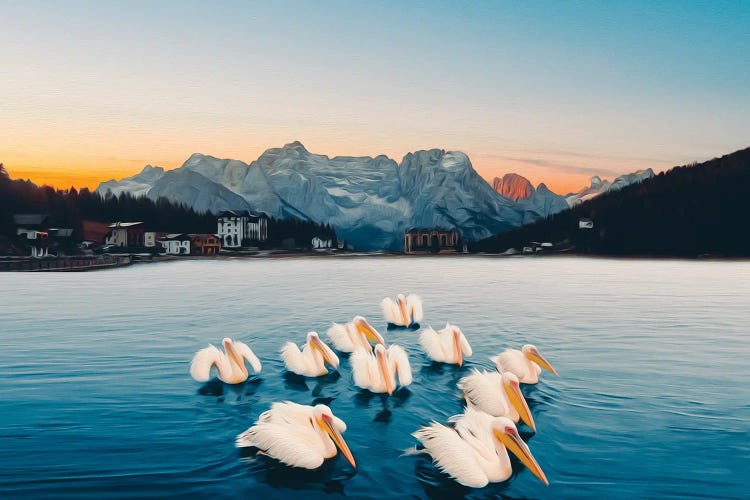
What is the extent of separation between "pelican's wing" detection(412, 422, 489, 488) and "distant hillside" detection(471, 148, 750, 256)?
120016mm

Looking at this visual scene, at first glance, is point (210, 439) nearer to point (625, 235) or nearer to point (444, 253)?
point (625, 235)

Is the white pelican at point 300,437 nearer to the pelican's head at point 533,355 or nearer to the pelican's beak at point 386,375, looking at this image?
the pelican's beak at point 386,375

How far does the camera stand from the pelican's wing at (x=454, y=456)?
7949 mm

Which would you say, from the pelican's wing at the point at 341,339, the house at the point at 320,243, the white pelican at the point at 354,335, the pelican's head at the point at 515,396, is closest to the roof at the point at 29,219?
the house at the point at 320,243

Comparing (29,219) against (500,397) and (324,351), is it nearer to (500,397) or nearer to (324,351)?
(324,351)

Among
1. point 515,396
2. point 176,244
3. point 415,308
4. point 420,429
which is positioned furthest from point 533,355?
point 176,244

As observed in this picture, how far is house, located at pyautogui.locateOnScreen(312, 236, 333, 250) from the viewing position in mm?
139875

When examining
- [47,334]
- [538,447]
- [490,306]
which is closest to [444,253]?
[490,306]

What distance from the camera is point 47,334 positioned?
20969 mm

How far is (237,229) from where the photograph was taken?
12625 centimetres

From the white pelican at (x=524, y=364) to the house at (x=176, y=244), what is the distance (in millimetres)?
101887

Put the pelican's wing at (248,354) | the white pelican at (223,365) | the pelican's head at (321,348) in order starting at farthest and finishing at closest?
the pelican's head at (321,348) → the pelican's wing at (248,354) → the white pelican at (223,365)

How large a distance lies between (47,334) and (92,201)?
98.8 m

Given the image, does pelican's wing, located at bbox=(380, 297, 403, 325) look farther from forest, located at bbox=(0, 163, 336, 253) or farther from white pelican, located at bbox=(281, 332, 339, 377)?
forest, located at bbox=(0, 163, 336, 253)
